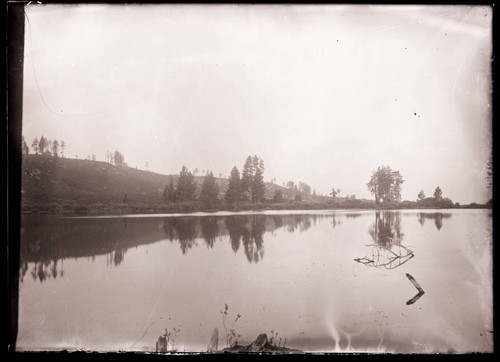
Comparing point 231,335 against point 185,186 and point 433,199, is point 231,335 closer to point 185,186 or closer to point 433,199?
point 185,186

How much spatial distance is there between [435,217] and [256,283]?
4.33ft

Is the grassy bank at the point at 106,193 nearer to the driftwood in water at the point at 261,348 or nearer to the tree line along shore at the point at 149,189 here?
the tree line along shore at the point at 149,189

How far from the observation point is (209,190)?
7.51 feet

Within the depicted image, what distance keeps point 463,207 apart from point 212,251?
69.1 inches

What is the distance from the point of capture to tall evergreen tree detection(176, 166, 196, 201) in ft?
7.45

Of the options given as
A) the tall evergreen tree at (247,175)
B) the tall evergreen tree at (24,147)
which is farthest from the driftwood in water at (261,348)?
the tall evergreen tree at (24,147)

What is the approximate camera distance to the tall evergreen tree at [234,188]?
224 centimetres

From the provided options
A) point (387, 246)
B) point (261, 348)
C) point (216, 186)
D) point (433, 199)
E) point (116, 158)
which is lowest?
point (261, 348)

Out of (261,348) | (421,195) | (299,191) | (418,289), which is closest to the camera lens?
(261,348)

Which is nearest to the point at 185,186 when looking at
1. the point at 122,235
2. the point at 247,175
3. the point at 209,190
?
the point at 209,190

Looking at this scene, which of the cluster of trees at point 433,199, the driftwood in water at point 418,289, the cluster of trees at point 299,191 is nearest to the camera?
the driftwood in water at point 418,289

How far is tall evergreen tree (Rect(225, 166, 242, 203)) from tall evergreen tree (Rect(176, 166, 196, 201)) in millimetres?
256

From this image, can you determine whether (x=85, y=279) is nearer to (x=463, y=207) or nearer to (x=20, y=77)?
(x=20, y=77)

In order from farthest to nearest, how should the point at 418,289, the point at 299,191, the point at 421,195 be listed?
the point at 299,191, the point at 421,195, the point at 418,289
